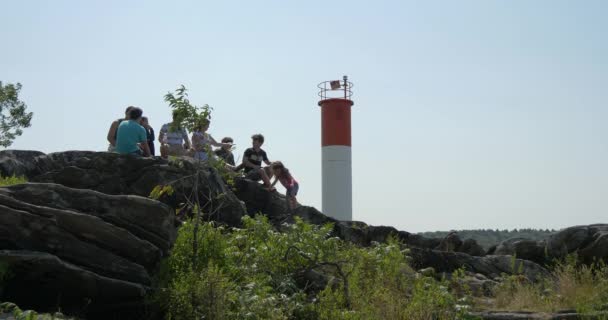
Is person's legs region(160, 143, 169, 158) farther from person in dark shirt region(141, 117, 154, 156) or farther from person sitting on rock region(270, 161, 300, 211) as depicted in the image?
person sitting on rock region(270, 161, 300, 211)

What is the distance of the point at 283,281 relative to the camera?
869cm

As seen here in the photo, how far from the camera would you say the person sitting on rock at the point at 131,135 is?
487 inches

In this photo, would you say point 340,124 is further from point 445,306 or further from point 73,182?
point 445,306

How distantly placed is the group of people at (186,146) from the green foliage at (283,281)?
4.53 feet

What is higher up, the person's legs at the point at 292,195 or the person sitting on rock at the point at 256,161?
the person sitting on rock at the point at 256,161

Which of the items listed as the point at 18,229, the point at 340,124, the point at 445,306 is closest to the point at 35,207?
the point at 18,229

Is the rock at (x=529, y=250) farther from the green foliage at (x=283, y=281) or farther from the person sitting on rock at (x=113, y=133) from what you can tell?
the person sitting on rock at (x=113, y=133)

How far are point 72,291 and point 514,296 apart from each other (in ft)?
20.4

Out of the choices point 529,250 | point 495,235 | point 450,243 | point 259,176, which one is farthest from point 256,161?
point 495,235

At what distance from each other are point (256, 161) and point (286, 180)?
2.62ft

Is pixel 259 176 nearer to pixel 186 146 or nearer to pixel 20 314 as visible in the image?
pixel 186 146

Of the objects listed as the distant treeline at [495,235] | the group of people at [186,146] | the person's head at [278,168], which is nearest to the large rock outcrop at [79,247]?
the group of people at [186,146]

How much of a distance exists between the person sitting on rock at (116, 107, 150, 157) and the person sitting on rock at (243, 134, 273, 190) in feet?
10.3

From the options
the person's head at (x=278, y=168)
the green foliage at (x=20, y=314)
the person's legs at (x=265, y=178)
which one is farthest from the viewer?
the person's head at (x=278, y=168)
